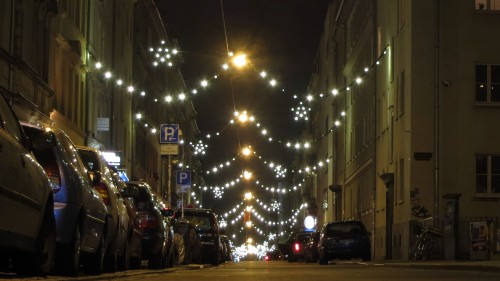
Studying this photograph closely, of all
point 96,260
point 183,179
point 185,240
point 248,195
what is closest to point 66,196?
point 96,260

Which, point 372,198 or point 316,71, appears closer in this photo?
point 372,198

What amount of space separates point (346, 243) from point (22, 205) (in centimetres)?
2479

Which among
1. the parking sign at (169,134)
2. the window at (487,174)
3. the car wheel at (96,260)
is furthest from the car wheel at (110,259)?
the window at (487,174)

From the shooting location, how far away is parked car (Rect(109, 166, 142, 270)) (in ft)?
57.1

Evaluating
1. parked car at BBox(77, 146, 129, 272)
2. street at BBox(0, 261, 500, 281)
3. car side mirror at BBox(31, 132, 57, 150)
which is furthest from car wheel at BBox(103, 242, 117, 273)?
car side mirror at BBox(31, 132, 57, 150)

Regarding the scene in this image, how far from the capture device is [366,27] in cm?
4956

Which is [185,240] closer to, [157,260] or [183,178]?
[157,260]

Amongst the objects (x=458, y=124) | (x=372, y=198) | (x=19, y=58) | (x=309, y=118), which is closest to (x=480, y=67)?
(x=458, y=124)

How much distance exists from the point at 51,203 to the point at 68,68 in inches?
1018

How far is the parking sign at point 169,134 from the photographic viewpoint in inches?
1447

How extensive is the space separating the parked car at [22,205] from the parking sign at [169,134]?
24783mm

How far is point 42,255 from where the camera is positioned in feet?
37.0

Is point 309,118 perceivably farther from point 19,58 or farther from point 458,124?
point 19,58

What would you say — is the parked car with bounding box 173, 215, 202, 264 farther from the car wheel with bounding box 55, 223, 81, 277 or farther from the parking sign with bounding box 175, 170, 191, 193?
the car wheel with bounding box 55, 223, 81, 277
